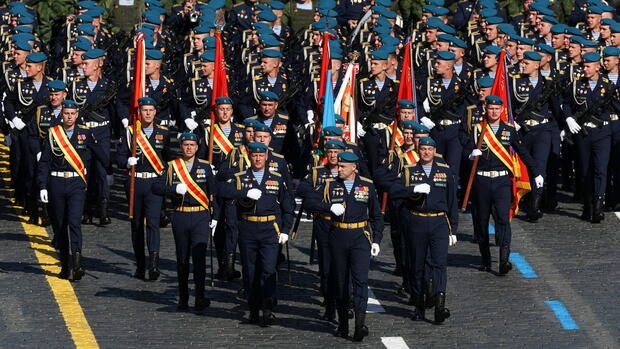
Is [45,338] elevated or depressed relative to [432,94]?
depressed

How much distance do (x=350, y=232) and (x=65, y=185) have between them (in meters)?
4.51

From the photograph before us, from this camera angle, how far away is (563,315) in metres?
20.7

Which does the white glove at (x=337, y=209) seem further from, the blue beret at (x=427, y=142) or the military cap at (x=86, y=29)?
the military cap at (x=86, y=29)

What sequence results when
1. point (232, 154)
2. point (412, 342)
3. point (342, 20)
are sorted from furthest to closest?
1. point (342, 20)
2. point (232, 154)
3. point (412, 342)

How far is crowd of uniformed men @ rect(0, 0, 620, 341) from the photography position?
66.4 ft

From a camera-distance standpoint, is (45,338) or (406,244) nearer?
(45,338)

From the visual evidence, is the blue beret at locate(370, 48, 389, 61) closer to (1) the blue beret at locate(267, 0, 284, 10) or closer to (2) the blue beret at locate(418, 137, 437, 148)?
(1) the blue beret at locate(267, 0, 284, 10)

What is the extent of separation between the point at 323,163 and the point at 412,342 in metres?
2.66

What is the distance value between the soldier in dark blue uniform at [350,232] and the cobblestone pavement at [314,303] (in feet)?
1.34

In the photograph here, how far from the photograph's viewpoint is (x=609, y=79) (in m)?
26.4

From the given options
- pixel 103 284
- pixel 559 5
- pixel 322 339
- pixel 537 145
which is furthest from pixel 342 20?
pixel 322 339

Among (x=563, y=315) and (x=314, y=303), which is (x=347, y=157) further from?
(x=563, y=315)

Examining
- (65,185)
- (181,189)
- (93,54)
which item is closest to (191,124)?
(93,54)

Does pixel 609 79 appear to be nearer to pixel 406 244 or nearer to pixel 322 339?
pixel 406 244
